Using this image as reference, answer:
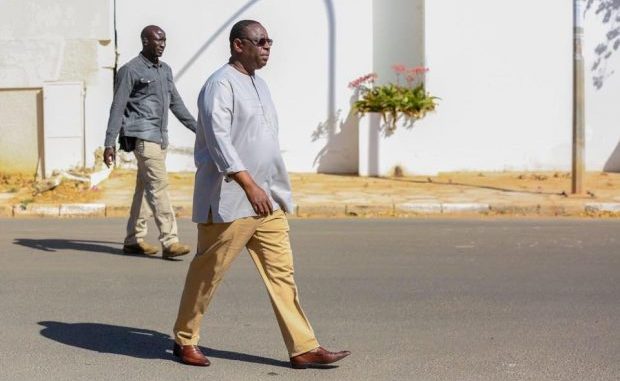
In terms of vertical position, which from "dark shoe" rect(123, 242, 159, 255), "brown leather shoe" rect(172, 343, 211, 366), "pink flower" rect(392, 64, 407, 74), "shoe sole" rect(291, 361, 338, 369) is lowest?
"shoe sole" rect(291, 361, 338, 369)

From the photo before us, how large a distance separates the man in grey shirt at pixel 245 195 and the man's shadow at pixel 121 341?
0.46 metres

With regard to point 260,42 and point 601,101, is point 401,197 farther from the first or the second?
point 260,42

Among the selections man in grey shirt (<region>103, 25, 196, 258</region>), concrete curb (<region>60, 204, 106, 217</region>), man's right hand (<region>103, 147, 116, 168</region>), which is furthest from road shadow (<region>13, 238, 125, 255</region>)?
concrete curb (<region>60, 204, 106, 217</region>)

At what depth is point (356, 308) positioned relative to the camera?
7.45 meters

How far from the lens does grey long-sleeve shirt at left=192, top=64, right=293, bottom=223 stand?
5.45 m

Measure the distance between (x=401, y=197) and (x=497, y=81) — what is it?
344 cm

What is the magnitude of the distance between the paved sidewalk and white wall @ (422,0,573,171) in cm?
61

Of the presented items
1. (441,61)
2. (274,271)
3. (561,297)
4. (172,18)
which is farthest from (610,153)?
(274,271)

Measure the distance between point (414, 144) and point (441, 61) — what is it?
131cm

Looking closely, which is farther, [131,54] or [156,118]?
[131,54]

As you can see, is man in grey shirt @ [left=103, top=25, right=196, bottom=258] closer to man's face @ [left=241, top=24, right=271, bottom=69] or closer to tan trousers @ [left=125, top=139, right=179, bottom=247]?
tan trousers @ [left=125, top=139, right=179, bottom=247]

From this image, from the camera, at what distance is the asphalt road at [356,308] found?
5.96 m

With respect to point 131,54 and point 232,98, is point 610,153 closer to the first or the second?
point 131,54

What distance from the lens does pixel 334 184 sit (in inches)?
609
